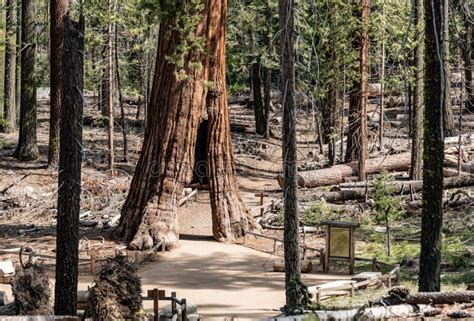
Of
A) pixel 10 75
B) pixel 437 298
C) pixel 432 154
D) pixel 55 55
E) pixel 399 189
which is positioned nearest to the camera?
pixel 437 298

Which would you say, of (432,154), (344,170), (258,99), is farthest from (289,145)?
(258,99)

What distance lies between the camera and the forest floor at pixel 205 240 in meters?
16.6

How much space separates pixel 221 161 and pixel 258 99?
2002cm

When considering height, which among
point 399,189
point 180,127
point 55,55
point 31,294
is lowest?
point 31,294

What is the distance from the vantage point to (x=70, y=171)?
42.7ft

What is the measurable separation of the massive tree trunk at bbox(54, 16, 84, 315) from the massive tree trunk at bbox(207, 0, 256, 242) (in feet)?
28.1

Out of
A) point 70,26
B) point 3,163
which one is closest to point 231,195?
point 70,26

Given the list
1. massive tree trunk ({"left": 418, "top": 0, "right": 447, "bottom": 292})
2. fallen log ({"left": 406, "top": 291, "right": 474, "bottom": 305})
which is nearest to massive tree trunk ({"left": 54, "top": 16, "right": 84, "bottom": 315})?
fallen log ({"left": 406, "top": 291, "right": 474, "bottom": 305})

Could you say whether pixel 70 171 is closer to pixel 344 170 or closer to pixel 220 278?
pixel 220 278

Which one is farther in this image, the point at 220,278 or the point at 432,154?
the point at 220,278

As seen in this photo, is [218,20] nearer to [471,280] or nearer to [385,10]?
[471,280]

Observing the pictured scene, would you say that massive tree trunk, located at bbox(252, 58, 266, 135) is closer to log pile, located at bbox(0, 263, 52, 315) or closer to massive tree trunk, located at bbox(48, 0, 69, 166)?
massive tree trunk, located at bbox(48, 0, 69, 166)

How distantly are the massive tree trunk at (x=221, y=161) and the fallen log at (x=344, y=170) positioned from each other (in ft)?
23.2

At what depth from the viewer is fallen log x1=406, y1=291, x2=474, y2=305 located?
13219mm
